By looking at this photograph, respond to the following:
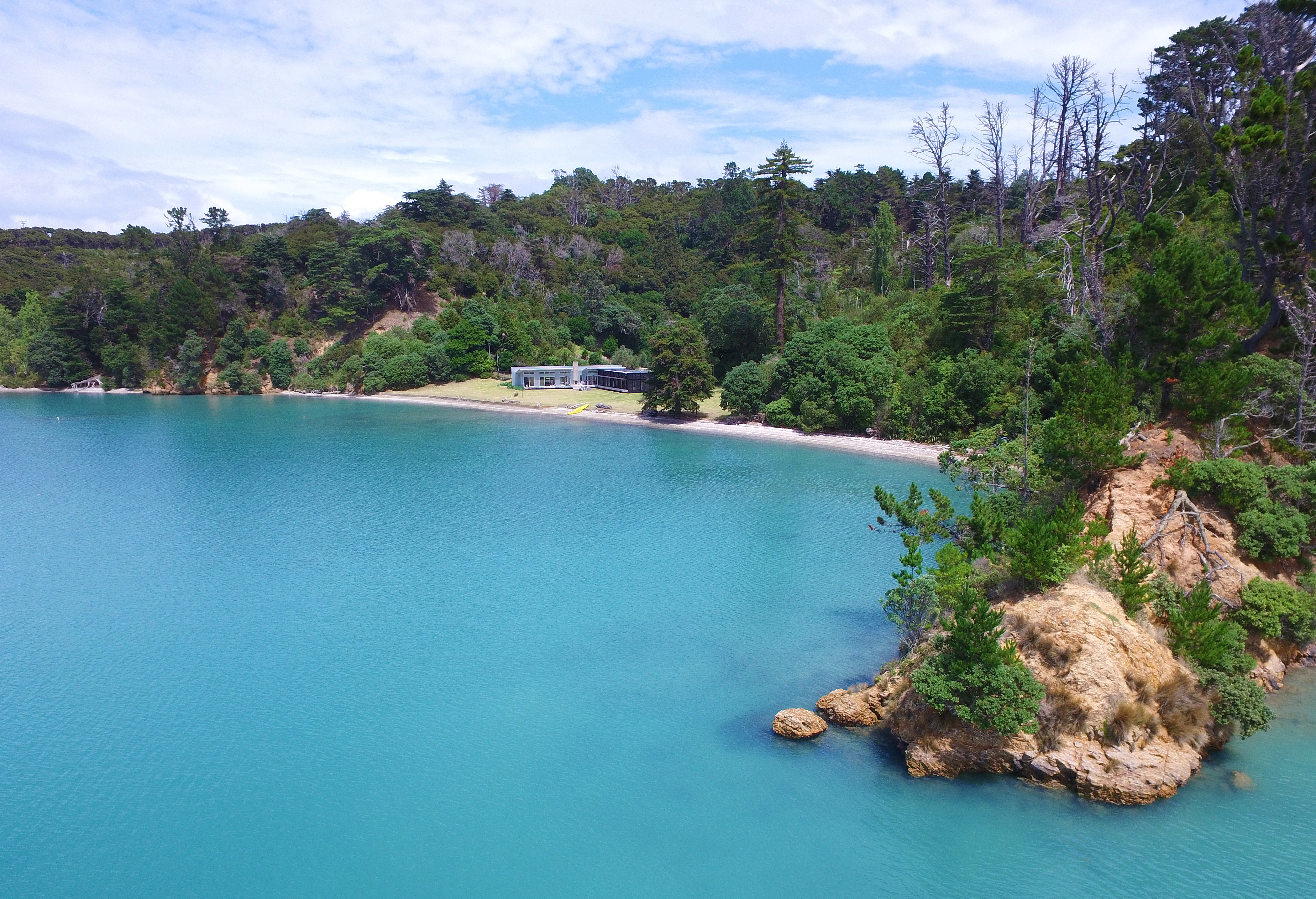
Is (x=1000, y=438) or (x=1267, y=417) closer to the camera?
(x=1267, y=417)

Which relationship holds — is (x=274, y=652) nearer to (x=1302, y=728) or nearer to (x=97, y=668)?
(x=97, y=668)

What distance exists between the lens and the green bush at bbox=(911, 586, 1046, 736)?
13164mm

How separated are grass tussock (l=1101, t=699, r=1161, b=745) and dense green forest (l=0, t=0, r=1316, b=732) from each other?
1558 mm

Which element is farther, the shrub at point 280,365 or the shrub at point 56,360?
the shrub at point 280,365

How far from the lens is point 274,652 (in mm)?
20359

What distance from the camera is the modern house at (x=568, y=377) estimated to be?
71.8 m

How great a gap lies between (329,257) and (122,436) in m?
37.1

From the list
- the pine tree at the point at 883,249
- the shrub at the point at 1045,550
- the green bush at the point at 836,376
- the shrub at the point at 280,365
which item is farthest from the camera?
the shrub at the point at 280,365

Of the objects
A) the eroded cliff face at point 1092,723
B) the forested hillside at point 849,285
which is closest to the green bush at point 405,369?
the forested hillside at point 849,285

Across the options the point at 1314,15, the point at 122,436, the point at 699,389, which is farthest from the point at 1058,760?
the point at 122,436

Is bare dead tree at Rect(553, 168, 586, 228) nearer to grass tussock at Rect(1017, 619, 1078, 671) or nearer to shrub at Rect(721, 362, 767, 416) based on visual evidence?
shrub at Rect(721, 362, 767, 416)

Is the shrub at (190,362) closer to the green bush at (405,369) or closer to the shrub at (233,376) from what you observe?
the shrub at (233,376)

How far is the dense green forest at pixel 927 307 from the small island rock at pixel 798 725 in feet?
9.63

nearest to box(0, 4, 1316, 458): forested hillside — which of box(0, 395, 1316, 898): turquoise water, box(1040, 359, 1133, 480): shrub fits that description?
box(1040, 359, 1133, 480): shrub
